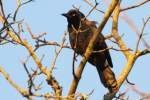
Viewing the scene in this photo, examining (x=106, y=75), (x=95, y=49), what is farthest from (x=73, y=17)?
(x=106, y=75)

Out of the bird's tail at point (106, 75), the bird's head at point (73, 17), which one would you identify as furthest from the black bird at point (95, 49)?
the bird's head at point (73, 17)

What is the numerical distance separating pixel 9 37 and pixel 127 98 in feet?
4.87

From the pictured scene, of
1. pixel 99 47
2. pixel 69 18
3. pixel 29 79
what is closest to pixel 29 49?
pixel 29 79

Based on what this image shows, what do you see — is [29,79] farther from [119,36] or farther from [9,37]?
[119,36]

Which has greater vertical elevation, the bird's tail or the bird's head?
A: the bird's head

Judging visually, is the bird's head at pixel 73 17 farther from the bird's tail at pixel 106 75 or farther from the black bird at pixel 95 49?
the bird's tail at pixel 106 75

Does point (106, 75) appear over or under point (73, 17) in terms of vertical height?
under

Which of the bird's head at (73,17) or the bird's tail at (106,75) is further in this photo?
the bird's head at (73,17)

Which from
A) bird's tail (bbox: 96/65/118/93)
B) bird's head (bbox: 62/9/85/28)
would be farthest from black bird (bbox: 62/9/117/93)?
bird's head (bbox: 62/9/85/28)

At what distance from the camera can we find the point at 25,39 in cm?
549

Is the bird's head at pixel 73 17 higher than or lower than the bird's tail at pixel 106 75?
higher

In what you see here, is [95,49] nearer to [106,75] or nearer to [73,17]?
[106,75]

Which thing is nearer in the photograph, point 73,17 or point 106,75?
point 106,75

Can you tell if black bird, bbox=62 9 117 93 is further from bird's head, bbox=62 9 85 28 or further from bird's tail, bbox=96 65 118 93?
bird's head, bbox=62 9 85 28
